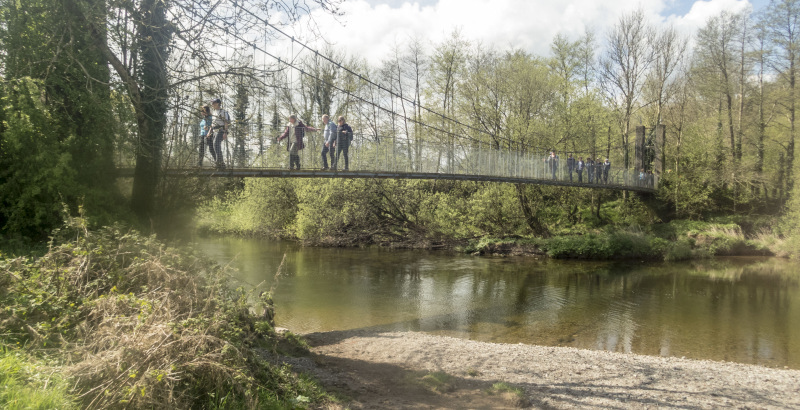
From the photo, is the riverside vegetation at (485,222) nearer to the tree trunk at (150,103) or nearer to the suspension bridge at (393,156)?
the suspension bridge at (393,156)

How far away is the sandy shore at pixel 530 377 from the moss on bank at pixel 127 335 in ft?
3.75

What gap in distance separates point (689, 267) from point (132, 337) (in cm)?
1683

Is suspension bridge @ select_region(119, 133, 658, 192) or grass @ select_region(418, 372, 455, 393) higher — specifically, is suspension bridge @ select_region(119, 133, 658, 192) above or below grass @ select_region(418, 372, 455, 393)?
above

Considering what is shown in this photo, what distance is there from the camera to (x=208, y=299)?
140 inches

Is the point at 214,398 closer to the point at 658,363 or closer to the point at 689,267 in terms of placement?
the point at 658,363

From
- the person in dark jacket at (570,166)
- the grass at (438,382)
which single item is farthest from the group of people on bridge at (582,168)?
the grass at (438,382)

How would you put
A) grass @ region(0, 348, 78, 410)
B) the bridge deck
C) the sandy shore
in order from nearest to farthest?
grass @ region(0, 348, 78, 410) → the sandy shore → the bridge deck

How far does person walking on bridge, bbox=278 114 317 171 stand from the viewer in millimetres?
8898

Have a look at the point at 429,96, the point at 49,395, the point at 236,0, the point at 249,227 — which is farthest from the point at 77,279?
the point at 429,96

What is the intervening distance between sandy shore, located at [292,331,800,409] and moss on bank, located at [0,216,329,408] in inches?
45.0

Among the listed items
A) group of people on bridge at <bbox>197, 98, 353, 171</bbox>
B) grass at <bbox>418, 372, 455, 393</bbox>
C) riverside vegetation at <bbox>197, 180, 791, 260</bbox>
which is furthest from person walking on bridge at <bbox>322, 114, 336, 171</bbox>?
riverside vegetation at <bbox>197, 180, 791, 260</bbox>

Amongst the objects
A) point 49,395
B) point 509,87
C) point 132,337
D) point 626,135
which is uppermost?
point 509,87

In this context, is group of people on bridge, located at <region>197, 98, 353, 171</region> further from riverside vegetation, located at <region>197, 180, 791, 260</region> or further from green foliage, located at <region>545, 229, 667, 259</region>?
green foliage, located at <region>545, 229, 667, 259</region>

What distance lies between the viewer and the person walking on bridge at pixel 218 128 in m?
5.34
